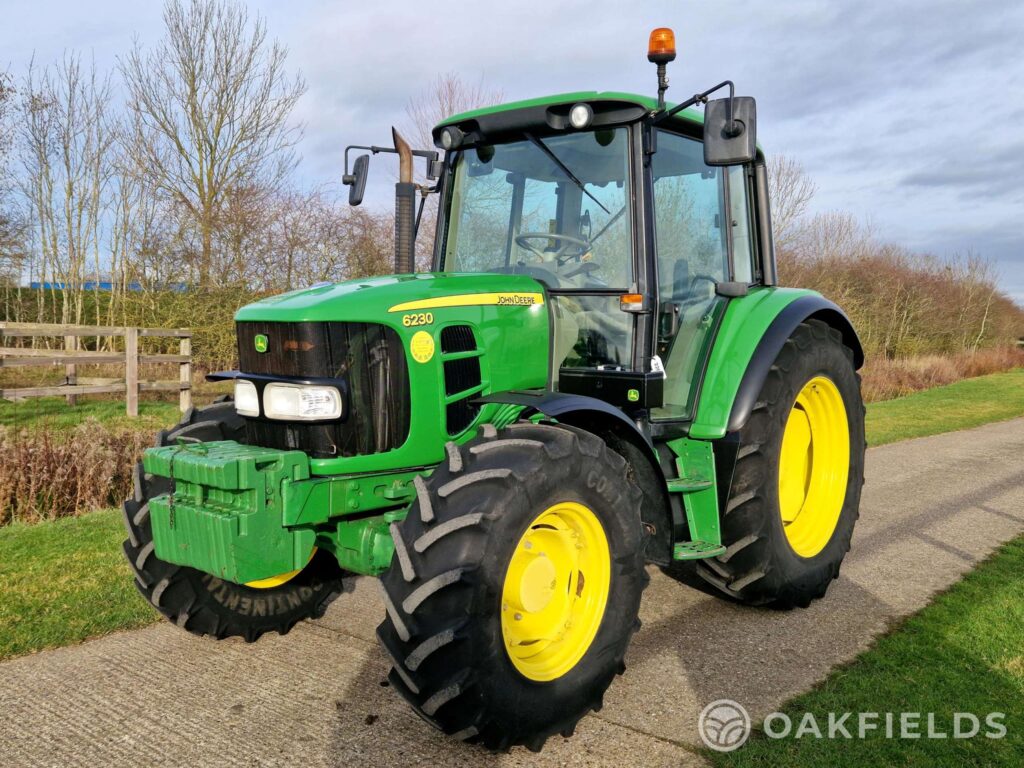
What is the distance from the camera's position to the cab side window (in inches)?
163

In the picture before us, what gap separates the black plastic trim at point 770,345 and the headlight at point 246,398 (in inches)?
85.0

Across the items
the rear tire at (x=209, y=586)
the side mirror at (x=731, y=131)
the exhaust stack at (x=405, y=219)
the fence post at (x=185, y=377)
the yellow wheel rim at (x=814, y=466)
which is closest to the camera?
the side mirror at (x=731, y=131)

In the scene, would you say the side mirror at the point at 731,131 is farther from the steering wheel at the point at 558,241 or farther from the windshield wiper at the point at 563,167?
the steering wheel at the point at 558,241

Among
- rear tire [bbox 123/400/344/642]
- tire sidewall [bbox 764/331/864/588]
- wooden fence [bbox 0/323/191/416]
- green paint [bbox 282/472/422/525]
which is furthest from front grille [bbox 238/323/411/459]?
wooden fence [bbox 0/323/191/416]

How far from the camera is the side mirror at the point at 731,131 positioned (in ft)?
11.1

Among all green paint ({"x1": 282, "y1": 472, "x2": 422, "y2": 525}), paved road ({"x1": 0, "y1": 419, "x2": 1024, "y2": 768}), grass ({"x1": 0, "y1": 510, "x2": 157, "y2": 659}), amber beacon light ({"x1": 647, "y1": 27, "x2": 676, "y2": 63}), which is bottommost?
paved road ({"x1": 0, "y1": 419, "x2": 1024, "y2": 768})

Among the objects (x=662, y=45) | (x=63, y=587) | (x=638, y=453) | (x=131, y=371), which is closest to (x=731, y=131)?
(x=662, y=45)

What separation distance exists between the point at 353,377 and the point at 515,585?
99 cm

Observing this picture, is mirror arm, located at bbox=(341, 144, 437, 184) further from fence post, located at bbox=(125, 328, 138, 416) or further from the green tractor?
fence post, located at bbox=(125, 328, 138, 416)

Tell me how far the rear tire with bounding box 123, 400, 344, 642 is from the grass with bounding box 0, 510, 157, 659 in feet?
1.80

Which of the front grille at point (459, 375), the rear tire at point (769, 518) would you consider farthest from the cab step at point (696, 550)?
the front grille at point (459, 375)

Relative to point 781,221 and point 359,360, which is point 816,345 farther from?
point 781,221

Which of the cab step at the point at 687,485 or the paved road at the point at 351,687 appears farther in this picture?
the cab step at the point at 687,485

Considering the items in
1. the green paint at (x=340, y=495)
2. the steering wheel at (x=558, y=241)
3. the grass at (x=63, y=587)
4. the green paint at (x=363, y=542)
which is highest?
the steering wheel at (x=558, y=241)
